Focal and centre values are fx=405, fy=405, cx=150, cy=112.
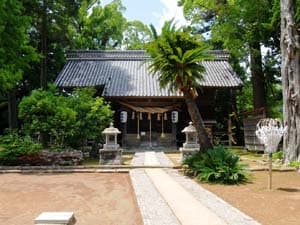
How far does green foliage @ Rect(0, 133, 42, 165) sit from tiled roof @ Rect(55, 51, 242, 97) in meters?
8.08

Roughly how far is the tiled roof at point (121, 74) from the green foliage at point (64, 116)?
5.69 meters

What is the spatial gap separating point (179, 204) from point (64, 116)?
9.20 metres

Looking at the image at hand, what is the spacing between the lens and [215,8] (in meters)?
23.3

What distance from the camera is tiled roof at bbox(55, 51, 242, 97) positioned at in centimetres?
2446

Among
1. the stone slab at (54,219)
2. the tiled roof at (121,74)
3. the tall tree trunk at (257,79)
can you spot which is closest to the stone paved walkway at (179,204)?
the stone slab at (54,219)

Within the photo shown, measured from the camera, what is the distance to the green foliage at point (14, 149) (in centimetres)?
1553

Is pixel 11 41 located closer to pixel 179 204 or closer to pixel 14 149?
pixel 14 149

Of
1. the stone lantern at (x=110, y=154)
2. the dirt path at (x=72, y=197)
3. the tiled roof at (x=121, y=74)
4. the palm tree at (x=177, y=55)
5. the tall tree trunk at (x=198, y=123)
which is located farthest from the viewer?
the tiled roof at (x=121, y=74)

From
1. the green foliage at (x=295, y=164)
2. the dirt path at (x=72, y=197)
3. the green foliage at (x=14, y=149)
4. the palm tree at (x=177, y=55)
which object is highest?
the palm tree at (x=177, y=55)

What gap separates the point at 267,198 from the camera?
361 inches

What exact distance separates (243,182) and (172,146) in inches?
501

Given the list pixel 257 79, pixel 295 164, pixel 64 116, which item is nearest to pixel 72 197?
pixel 64 116

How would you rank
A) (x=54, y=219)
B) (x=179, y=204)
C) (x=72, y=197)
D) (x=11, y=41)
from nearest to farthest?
(x=54, y=219) → (x=179, y=204) → (x=72, y=197) → (x=11, y=41)

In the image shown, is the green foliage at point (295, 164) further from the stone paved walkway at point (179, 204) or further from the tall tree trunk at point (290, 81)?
the stone paved walkway at point (179, 204)
